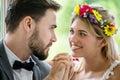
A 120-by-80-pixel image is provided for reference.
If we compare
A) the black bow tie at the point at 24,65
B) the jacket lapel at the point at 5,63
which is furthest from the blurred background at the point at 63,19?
the jacket lapel at the point at 5,63

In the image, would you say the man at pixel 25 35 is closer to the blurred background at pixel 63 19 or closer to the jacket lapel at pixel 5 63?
the jacket lapel at pixel 5 63

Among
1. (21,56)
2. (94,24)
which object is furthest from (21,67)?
(94,24)

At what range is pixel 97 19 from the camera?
5.99 ft

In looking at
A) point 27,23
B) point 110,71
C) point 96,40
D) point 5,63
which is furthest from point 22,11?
point 110,71

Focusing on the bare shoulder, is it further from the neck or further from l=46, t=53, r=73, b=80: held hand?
the neck

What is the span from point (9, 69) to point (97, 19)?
0.68 metres

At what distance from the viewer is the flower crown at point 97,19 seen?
1.82 metres

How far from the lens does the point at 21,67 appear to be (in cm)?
154

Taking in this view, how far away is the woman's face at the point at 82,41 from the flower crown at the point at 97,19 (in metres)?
0.05

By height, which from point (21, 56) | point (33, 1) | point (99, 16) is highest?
point (33, 1)

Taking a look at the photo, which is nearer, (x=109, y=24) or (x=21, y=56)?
(x=21, y=56)

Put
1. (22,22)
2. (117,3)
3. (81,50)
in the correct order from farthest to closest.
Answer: (117,3)
(81,50)
(22,22)

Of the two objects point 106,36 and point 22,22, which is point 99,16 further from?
point 22,22

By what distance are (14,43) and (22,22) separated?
12 centimetres
